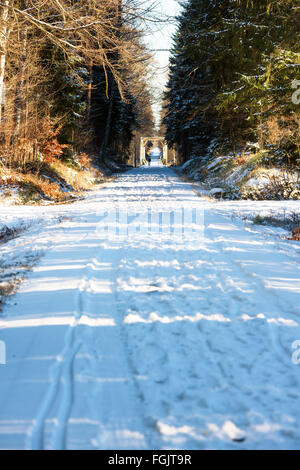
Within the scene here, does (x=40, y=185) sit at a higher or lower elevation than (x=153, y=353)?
higher

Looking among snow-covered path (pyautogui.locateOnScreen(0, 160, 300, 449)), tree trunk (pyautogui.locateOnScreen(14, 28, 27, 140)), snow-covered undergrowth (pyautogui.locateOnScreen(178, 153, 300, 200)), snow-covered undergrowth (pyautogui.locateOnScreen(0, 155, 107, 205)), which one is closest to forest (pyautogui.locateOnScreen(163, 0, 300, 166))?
snow-covered undergrowth (pyautogui.locateOnScreen(178, 153, 300, 200))

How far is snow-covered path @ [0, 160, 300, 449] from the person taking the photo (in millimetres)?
1602

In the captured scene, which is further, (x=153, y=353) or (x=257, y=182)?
(x=257, y=182)

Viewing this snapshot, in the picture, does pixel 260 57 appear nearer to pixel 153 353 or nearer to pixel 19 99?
pixel 19 99

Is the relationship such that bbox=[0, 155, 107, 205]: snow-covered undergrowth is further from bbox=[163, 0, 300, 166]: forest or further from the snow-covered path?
bbox=[163, 0, 300, 166]: forest

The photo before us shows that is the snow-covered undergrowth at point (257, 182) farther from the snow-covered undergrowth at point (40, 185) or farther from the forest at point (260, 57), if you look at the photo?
the snow-covered undergrowth at point (40, 185)

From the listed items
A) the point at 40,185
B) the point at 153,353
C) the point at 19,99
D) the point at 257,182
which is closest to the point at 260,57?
the point at 257,182

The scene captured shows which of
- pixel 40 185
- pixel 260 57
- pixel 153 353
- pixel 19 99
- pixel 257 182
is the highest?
pixel 260 57

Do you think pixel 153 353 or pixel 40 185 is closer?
Answer: pixel 153 353

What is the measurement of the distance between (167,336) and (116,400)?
75 cm

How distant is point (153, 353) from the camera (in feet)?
7.30

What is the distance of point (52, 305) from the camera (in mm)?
2955

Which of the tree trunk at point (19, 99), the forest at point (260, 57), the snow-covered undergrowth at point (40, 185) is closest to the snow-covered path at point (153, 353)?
the snow-covered undergrowth at point (40, 185)

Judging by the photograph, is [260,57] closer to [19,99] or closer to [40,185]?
[19,99]
